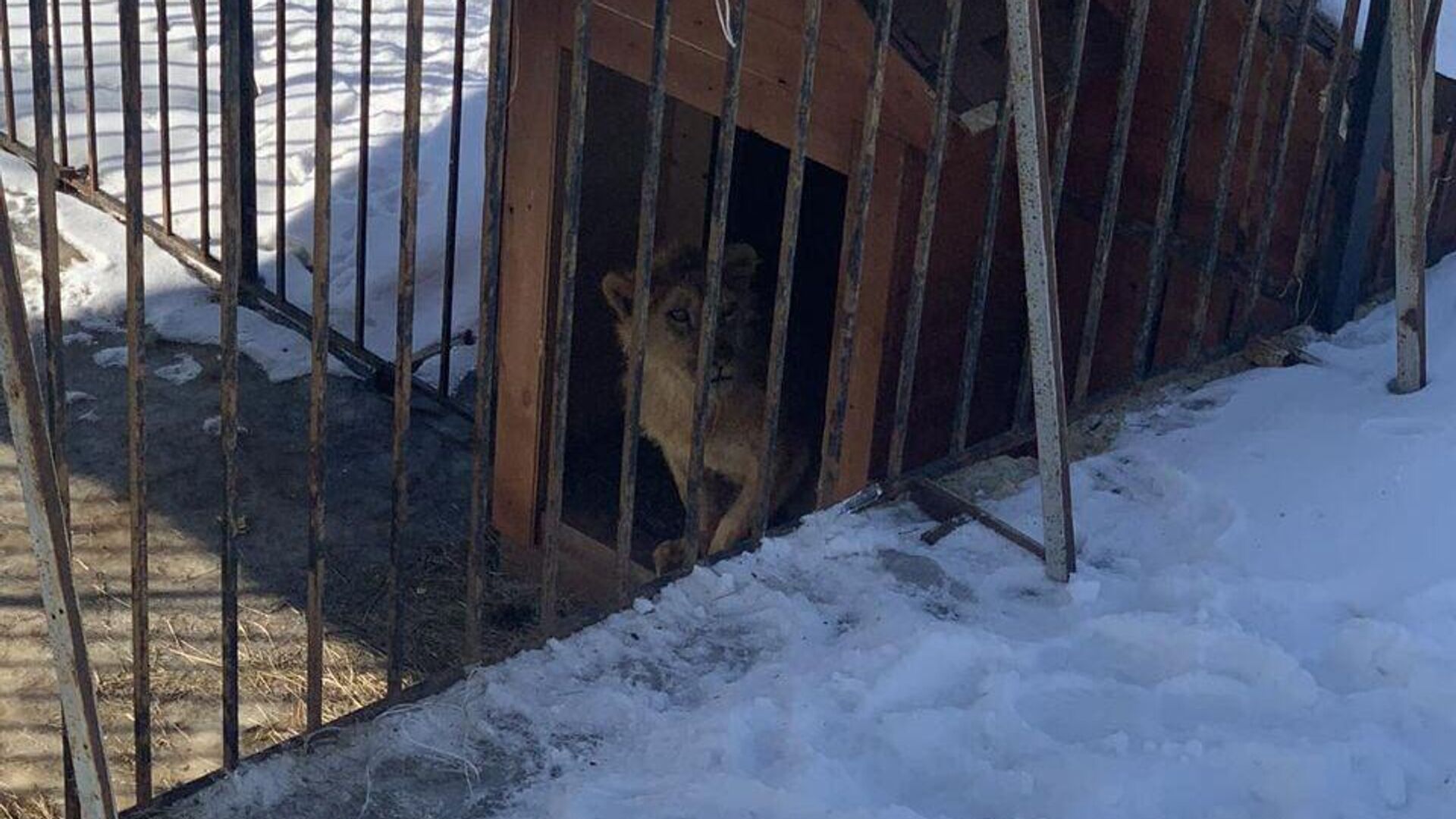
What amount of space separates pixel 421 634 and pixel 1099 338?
2.60 metres

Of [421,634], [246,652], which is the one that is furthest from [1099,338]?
[246,652]

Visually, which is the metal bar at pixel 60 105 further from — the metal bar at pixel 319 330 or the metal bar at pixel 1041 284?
the metal bar at pixel 1041 284

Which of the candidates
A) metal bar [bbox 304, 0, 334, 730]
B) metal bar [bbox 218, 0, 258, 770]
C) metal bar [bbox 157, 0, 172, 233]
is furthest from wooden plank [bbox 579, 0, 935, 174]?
metal bar [bbox 157, 0, 172, 233]

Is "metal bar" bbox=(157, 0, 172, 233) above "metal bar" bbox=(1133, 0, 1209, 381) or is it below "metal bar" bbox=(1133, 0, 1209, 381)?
below

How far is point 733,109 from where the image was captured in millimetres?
3232

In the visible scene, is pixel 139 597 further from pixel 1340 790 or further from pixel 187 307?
pixel 187 307

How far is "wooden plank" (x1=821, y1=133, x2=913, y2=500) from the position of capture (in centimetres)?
483

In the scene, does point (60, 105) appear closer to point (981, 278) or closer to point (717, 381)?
point (717, 381)

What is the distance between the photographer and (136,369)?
2643 millimetres

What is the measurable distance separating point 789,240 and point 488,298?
0.68 m

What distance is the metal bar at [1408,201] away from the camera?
3965 millimetres

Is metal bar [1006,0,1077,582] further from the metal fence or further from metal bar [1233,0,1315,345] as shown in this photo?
metal bar [1233,0,1315,345]

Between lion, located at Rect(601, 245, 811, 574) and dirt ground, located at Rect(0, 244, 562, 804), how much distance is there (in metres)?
0.77

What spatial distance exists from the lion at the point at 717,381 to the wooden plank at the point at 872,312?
0.78m
